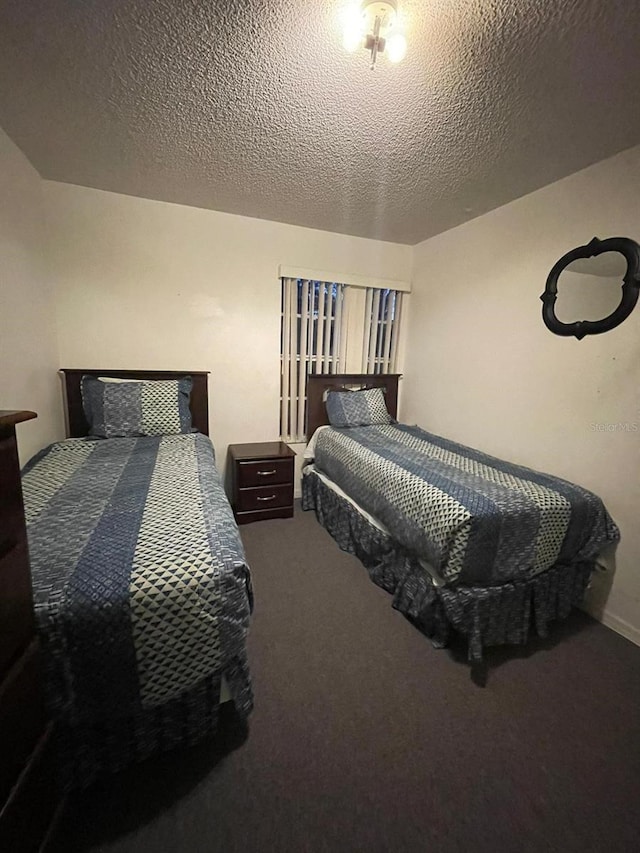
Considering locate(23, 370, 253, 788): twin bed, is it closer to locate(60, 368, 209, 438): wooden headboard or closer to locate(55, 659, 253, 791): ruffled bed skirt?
locate(55, 659, 253, 791): ruffled bed skirt

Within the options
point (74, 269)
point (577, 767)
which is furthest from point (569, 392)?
point (74, 269)

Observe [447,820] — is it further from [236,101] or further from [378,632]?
[236,101]

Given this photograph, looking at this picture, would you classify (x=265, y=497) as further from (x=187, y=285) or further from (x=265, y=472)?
(x=187, y=285)

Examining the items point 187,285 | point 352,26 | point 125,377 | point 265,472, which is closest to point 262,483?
point 265,472

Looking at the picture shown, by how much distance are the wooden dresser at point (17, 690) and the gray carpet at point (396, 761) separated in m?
0.30

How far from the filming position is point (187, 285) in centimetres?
266

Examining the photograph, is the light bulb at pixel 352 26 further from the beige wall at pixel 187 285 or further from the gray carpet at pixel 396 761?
the gray carpet at pixel 396 761

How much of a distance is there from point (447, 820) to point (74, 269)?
335cm

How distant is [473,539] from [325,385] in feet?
6.47

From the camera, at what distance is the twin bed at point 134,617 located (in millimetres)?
910

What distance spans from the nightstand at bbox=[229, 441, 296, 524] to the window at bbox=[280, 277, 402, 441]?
51 centimetres

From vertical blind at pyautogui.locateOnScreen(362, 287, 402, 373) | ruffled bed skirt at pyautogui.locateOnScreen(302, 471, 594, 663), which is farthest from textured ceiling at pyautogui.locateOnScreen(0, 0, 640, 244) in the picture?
ruffled bed skirt at pyautogui.locateOnScreen(302, 471, 594, 663)

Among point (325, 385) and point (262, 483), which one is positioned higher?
point (325, 385)

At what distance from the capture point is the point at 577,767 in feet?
3.80
